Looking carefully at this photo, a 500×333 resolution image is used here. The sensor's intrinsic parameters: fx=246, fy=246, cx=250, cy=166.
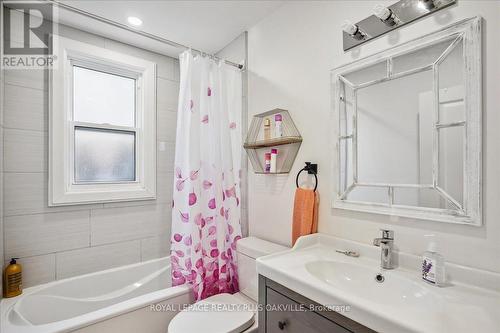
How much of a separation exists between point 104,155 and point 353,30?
84.4 inches

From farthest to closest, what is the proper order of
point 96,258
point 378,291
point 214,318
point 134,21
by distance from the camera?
1. point 96,258
2. point 134,21
3. point 214,318
4. point 378,291

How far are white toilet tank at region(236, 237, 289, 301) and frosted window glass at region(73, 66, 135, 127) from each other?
1.57m

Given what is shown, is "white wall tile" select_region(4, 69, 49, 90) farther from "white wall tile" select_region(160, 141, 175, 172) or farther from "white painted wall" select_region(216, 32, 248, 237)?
"white painted wall" select_region(216, 32, 248, 237)

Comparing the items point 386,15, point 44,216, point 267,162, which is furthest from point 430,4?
point 44,216

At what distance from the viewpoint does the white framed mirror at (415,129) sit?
95 centimetres

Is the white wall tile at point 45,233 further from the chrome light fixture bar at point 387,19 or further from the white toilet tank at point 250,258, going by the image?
the chrome light fixture bar at point 387,19

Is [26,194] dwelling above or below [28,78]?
below

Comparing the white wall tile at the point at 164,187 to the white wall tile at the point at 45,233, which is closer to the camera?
the white wall tile at the point at 45,233

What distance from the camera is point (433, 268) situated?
3.06 ft

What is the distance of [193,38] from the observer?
7.27ft

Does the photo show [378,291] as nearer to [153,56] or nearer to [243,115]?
[243,115]

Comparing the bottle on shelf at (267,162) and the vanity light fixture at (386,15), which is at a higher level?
the vanity light fixture at (386,15)

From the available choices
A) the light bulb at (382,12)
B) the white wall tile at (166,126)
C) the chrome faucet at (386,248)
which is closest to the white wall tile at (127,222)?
the white wall tile at (166,126)

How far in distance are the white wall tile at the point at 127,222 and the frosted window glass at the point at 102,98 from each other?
31.7 inches
